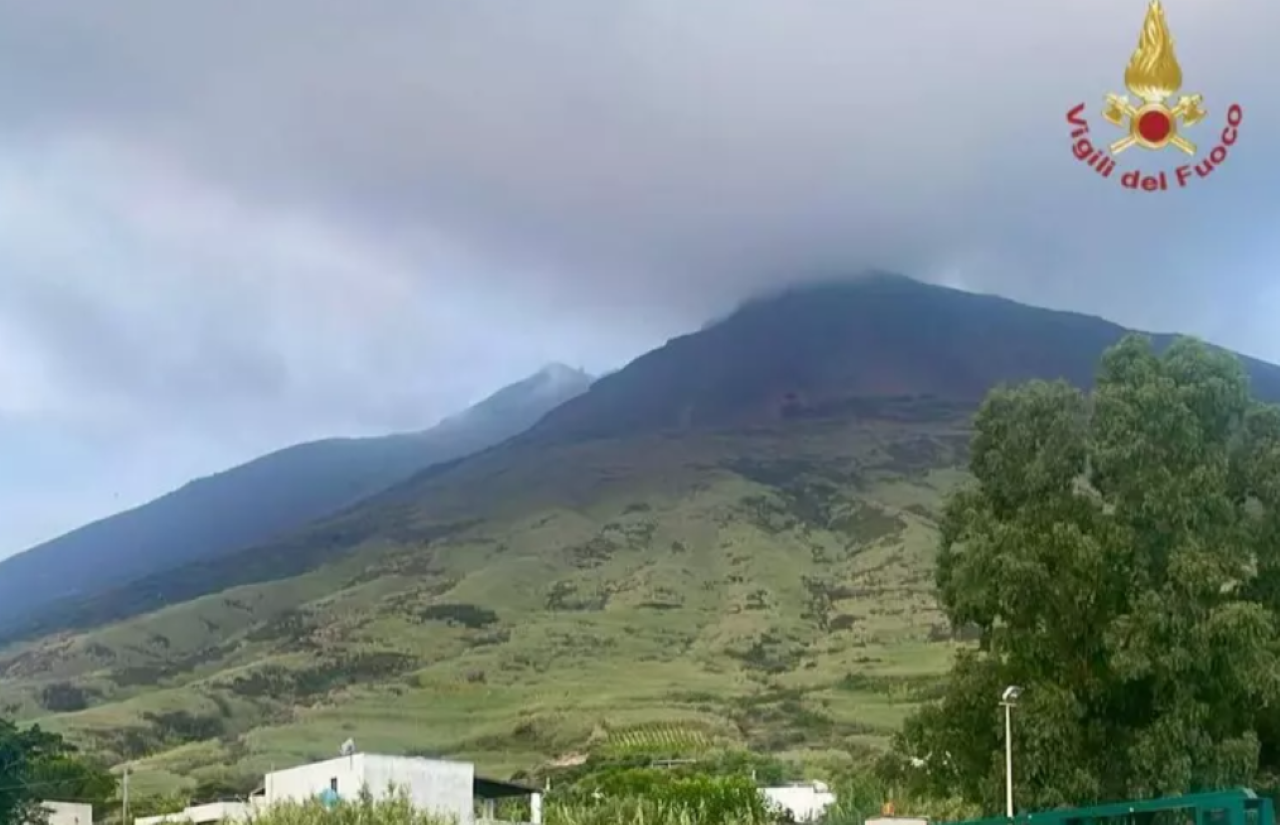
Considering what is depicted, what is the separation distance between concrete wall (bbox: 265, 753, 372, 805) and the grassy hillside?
187ft

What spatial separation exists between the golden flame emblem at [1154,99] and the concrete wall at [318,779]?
2306cm

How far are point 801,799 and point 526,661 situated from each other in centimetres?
8292

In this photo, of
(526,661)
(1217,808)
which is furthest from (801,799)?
(526,661)

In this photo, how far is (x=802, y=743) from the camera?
114875mm

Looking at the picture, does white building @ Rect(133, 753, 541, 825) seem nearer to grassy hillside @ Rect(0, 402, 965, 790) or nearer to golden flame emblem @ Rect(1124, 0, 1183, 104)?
golden flame emblem @ Rect(1124, 0, 1183, 104)

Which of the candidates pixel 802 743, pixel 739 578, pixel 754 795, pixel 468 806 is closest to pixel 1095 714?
pixel 468 806

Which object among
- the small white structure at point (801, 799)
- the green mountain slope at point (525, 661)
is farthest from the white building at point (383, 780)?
the green mountain slope at point (525, 661)

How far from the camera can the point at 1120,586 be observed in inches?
1159

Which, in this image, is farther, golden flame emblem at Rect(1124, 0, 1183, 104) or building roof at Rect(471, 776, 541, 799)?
building roof at Rect(471, 776, 541, 799)

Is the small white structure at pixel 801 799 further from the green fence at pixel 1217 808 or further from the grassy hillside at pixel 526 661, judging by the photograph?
the green fence at pixel 1217 808

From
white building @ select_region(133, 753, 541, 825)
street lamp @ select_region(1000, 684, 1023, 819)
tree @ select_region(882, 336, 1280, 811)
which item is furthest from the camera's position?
white building @ select_region(133, 753, 541, 825)

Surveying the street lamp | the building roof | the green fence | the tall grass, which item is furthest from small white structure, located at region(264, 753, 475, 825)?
the green fence

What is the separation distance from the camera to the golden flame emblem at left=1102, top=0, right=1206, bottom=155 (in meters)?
28.0

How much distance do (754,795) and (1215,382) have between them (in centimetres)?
3939
